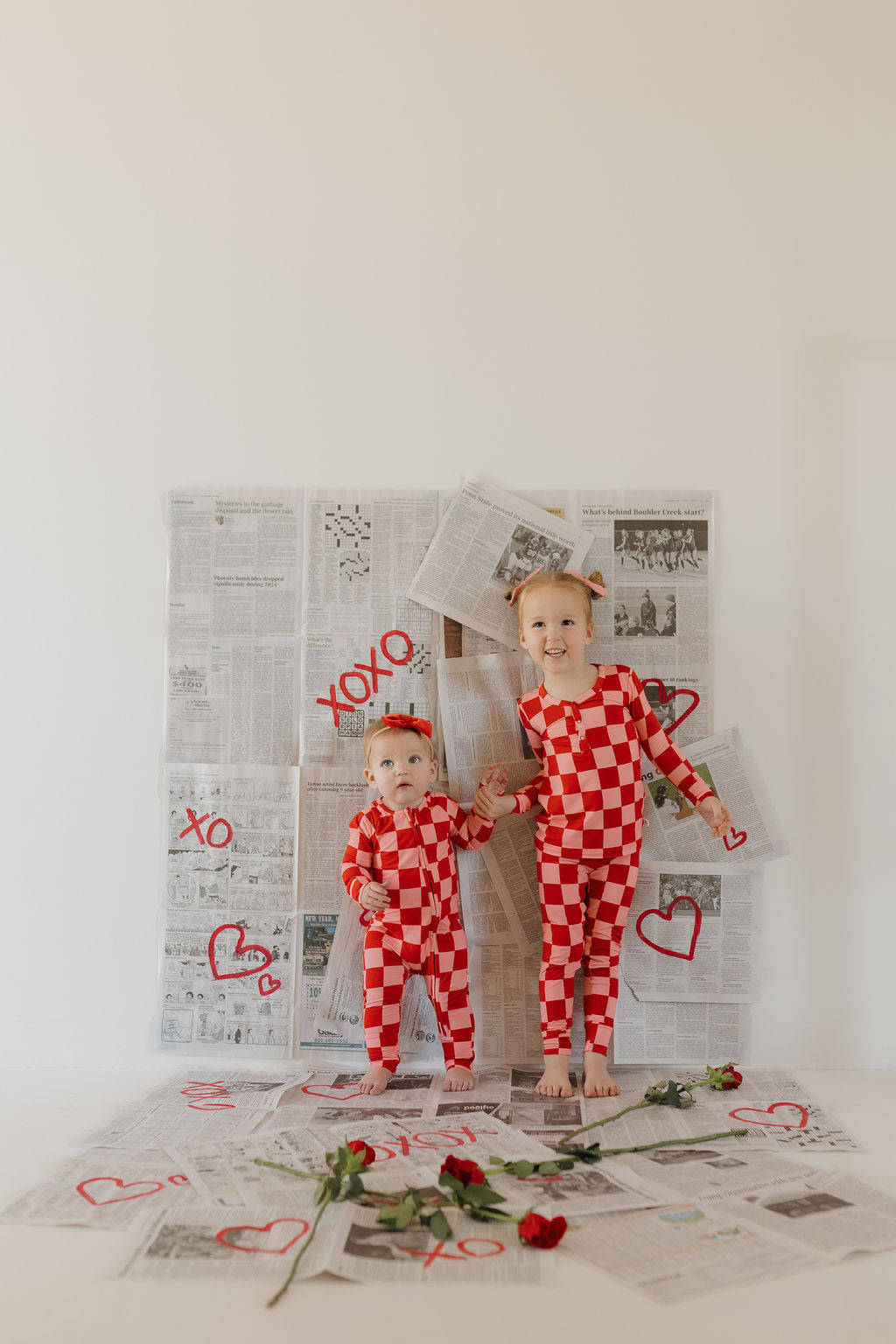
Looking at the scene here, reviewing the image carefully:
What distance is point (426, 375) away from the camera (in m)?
2.30

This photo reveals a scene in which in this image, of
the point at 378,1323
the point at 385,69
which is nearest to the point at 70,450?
the point at 385,69

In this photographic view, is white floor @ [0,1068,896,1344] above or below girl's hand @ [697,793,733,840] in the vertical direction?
below

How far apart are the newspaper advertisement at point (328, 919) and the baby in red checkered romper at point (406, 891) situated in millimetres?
119

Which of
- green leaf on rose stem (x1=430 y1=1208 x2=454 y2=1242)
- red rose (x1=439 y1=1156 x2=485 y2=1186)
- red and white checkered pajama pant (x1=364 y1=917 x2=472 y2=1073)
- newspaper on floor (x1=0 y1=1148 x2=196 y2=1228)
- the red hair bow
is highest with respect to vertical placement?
the red hair bow

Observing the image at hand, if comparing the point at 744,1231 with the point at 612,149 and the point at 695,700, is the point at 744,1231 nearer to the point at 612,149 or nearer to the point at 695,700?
the point at 695,700

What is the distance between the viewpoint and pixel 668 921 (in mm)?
2236

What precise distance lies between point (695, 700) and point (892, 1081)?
941mm

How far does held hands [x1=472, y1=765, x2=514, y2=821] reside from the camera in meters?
2.13

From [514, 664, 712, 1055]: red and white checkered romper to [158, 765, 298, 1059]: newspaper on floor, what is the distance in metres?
0.60

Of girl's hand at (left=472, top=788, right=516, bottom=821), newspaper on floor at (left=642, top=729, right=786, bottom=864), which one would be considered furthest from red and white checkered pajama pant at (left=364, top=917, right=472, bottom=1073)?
newspaper on floor at (left=642, top=729, right=786, bottom=864)

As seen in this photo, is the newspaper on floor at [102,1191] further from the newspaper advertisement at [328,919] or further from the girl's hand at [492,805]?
the girl's hand at [492,805]

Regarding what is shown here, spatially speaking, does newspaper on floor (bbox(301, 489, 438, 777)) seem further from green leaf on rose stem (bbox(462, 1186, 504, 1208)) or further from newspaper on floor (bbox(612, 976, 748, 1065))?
green leaf on rose stem (bbox(462, 1186, 504, 1208))

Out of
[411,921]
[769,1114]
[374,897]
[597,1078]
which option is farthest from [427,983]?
[769,1114]

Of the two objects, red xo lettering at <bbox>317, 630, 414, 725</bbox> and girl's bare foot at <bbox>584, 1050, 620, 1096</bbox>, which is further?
red xo lettering at <bbox>317, 630, 414, 725</bbox>
